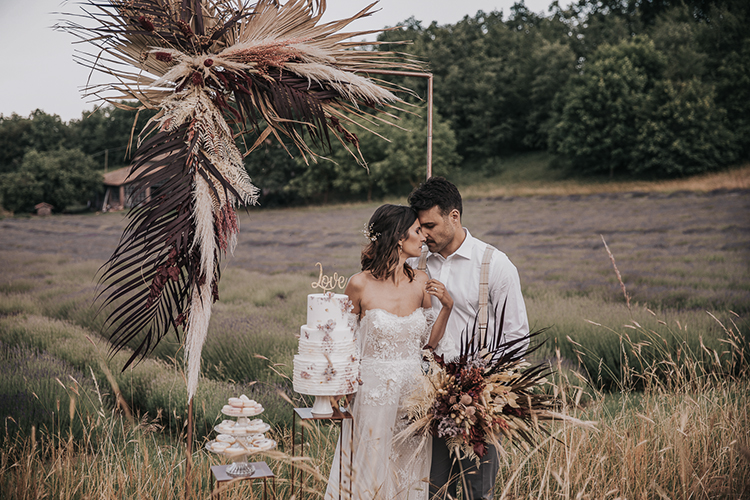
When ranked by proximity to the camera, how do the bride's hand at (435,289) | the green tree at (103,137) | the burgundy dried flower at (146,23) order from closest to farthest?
the burgundy dried flower at (146,23)
the bride's hand at (435,289)
the green tree at (103,137)

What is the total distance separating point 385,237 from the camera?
2.76 metres

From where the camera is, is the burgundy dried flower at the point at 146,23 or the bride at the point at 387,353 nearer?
the burgundy dried flower at the point at 146,23

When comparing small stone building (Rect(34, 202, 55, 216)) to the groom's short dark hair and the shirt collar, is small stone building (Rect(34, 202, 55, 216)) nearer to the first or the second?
the groom's short dark hair

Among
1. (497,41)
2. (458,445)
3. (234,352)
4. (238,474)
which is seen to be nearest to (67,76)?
(234,352)

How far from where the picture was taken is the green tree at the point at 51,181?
6.54 metres

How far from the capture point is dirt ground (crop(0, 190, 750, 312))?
7902 mm

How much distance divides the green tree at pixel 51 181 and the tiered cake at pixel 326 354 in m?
5.76

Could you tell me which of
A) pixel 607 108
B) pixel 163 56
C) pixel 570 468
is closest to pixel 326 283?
pixel 163 56

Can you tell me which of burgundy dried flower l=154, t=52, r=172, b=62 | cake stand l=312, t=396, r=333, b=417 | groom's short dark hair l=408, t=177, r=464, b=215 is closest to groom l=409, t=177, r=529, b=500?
groom's short dark hair l=408, t=177, r=464, b=215

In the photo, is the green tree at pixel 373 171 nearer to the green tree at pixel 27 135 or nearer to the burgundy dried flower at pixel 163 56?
the green tree at pixel 27 135

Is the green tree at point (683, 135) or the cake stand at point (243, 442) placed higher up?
the green tree at point (683, 135)

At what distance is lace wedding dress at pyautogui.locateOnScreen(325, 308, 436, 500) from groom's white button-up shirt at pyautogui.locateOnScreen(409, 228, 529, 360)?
0.32 meters

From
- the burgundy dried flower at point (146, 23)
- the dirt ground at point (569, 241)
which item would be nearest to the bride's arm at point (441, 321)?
the burgundy dried flower at point (146, 23)

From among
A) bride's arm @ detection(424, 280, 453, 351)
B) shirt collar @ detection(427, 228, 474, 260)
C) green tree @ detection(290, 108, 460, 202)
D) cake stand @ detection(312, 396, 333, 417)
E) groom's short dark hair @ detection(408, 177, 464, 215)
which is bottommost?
cake stand @ detection(312, 396, 333, 417)
